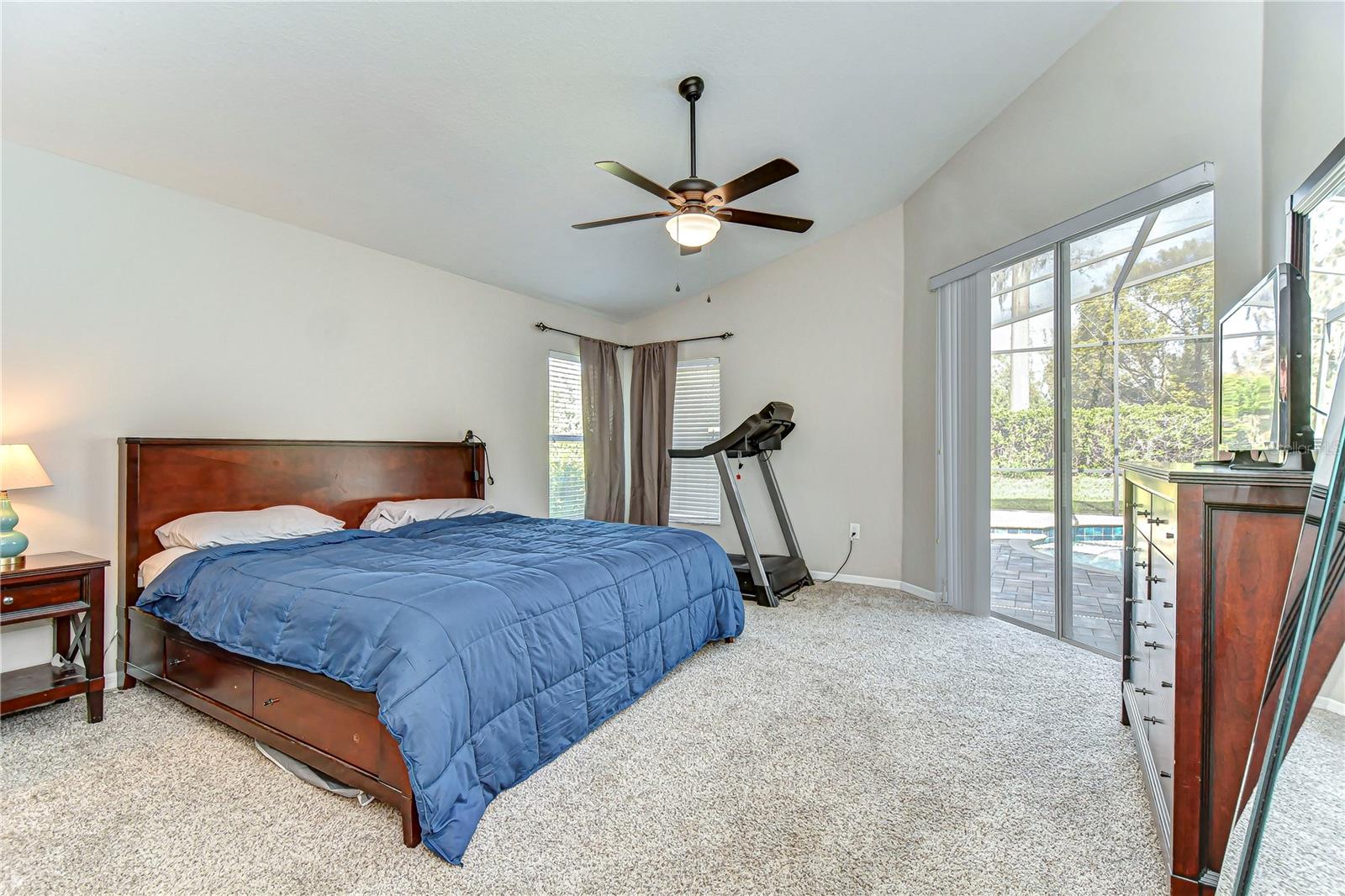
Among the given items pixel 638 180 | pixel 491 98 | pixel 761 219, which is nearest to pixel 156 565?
pixel 491 98

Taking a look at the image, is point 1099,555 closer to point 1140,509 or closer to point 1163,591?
point 1140,509

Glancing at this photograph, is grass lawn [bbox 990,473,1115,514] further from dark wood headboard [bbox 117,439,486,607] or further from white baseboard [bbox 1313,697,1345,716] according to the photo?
dark wood headboard [bbox 117,439,486,607]

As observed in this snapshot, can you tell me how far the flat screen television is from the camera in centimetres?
156

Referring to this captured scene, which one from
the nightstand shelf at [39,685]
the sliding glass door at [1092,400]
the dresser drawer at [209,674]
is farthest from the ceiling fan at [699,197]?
the nightstand shelf at [39,685]

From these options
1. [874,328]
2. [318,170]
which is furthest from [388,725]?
[874,328]

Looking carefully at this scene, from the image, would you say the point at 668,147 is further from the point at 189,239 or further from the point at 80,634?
the point at 80,634

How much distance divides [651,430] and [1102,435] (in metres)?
3.54

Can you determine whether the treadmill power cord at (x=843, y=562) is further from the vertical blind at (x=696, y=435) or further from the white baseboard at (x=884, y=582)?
the vertical blind at (x=696, y=435)

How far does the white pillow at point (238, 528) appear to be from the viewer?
2715 millimetres

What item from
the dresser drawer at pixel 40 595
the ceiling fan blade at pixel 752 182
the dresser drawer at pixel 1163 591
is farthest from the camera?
the ceiling fan blade at pixel 752 182

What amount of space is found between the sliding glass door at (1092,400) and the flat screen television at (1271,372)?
0.87 metres

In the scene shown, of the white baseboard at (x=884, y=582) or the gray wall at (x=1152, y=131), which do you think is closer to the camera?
the gray wall at (x=1152, y=131)

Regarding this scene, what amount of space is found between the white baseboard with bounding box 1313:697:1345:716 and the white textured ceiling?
Answer: 8.66ft

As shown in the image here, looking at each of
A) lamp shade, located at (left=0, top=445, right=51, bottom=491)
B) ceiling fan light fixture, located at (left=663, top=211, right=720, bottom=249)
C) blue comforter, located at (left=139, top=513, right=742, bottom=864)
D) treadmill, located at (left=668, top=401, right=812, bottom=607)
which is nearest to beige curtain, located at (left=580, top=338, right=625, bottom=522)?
treadmill, located at (left=668, top=401, right=812, bottom=607)
